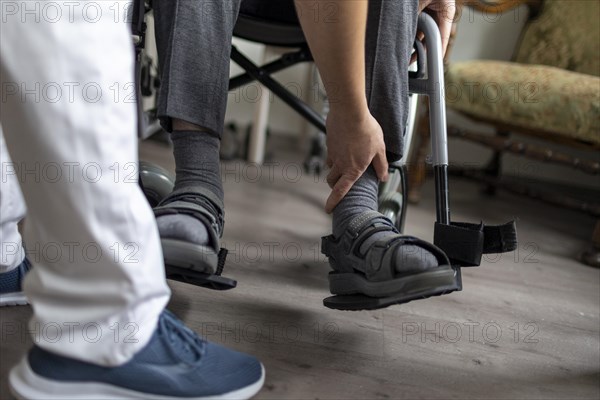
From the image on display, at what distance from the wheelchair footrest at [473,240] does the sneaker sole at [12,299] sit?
593 millimetres

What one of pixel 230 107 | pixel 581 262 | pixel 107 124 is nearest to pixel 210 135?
pixel 107 124

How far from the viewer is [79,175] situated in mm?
513

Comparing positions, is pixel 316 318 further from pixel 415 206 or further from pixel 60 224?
pixel 415 206

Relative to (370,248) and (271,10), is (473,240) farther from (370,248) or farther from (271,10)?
(271,10)

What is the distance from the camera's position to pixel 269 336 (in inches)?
33.8

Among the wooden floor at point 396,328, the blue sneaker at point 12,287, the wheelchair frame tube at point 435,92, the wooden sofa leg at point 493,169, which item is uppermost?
the wheelchair frame tube at point 435,92

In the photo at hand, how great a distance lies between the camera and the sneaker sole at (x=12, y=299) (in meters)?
0.83

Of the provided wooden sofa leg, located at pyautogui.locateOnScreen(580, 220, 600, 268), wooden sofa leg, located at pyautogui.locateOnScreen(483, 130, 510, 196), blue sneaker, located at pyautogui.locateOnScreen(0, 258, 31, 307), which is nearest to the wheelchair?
blue sneaker, located at pyautogui.locateOnScreen(0, 258, 31, 307)

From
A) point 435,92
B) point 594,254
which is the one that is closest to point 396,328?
point 435,92

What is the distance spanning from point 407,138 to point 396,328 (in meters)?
0.40

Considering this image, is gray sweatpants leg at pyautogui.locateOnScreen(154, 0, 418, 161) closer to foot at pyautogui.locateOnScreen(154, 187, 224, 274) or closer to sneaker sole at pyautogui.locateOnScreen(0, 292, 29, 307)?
foot at pyautogui.locateOnScreen(154, 187, 224, 274)

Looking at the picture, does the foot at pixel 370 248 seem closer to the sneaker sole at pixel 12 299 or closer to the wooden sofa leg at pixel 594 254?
the sneaker sole at pixel 12 299

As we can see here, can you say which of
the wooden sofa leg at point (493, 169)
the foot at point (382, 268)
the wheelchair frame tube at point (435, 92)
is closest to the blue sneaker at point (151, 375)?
the foot at point (382, 268)

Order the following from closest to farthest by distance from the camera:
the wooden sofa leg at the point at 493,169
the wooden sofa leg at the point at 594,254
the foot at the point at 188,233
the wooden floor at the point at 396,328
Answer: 1. the foot at the point at 188,233
2. the wooden floor at the point at 396,328
3. the wooden sofa leg at the point at 594,254
4. the wooden sofa leg at the point at 493,169
